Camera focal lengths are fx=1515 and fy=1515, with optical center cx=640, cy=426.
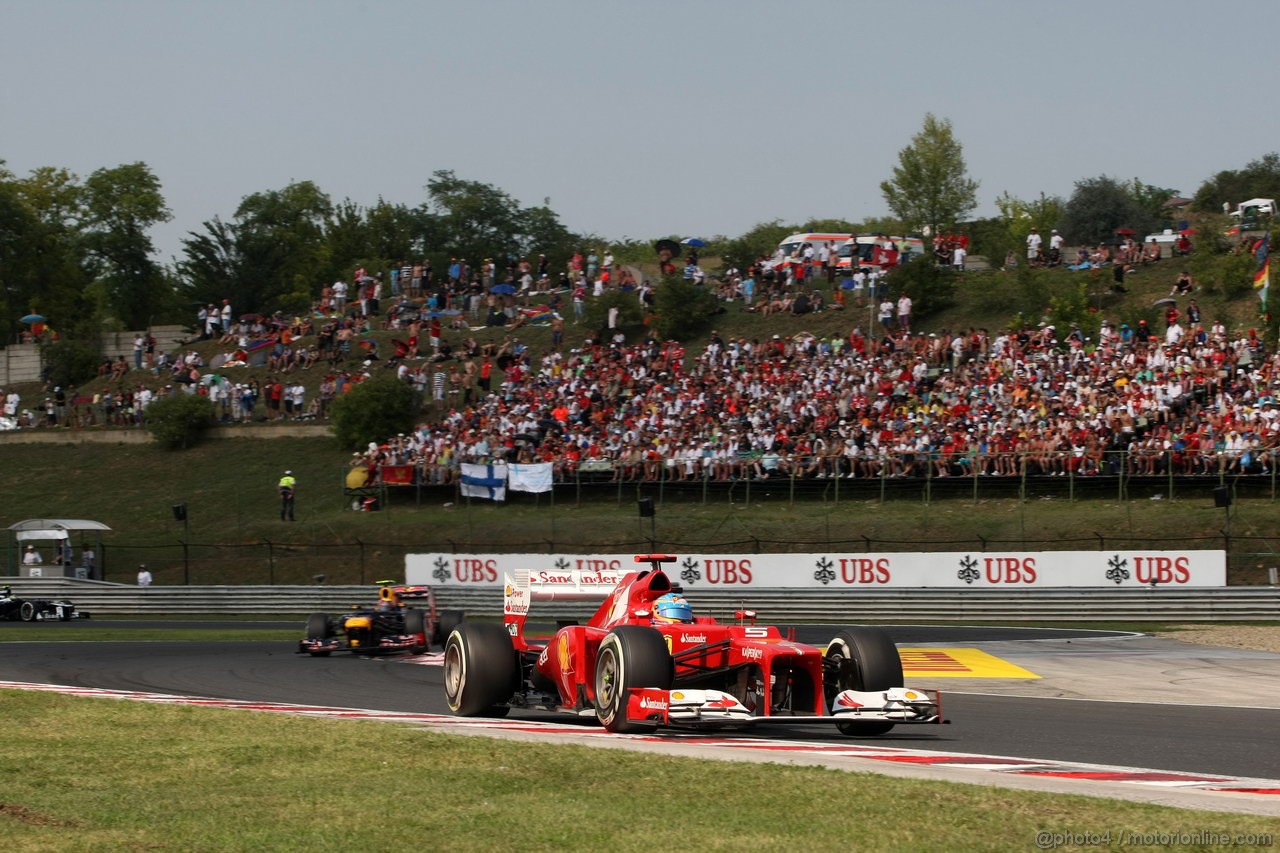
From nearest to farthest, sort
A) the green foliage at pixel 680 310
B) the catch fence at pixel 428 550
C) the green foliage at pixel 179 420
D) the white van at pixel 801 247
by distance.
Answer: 1. the catch fence at pixel 428 550
2. the green foliage at pixel 680 310
3. the green foliage at pixel 179 420
4. the white van at pixel 801 247

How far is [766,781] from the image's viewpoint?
28.6 feet

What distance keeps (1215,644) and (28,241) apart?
77.9 meters

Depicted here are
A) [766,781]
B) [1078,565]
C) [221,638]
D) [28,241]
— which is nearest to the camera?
[766,781]

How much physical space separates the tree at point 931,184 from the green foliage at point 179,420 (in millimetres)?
40640

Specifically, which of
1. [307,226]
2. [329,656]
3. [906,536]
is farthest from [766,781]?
[307,226]

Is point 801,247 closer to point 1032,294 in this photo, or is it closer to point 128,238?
point 1032,294

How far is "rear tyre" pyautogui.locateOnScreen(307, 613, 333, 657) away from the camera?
23.1 m

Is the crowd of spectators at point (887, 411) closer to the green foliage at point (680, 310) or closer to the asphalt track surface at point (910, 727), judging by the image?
the green foliage at point (680, 310)

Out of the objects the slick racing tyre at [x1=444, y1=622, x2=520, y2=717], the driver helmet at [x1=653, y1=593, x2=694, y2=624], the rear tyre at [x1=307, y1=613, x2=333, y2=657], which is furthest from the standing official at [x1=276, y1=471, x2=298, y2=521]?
the driver helmet at [x1=653, y1=593, x2=694, y2=624]

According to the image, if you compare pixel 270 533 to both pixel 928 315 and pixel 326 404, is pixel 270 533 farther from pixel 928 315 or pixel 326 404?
pixel 928 315

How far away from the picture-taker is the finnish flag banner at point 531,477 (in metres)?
39.5

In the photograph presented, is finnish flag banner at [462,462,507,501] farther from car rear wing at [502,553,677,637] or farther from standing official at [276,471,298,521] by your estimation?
car rear wing at [502,553,677,637]

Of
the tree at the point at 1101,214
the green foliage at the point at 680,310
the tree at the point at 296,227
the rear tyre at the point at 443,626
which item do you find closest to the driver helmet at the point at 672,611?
the rear tyre at the point at 443,626

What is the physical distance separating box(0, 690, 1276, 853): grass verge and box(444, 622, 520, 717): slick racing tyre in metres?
2.69
